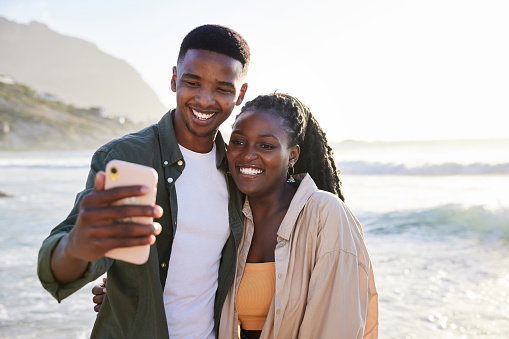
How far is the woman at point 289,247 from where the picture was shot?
2420 mm

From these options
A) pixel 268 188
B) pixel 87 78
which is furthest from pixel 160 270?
pixel 87 78

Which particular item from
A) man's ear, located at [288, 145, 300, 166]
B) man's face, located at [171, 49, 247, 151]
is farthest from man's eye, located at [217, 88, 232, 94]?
Result: man's ear, located at [288, 145, 300, 166]

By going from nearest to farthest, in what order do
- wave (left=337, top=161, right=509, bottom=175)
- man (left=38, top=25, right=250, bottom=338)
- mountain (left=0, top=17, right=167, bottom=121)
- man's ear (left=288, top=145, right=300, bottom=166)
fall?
man (left=38, top=25, right=250, bottom=338) → man's ear (left=288, top=145, right=300, bottom=166) → wave (left=337, top=161, right=509, bottom=175) → mountain (left=0, top=17, right=167, bottom=121)

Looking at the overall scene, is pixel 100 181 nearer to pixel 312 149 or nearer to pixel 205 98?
pixel 205 98

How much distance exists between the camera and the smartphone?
4.83 feet

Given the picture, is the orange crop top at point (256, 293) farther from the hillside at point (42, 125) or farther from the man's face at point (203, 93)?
the hillside at point (42, 125)

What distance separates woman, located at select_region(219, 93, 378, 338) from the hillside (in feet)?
138

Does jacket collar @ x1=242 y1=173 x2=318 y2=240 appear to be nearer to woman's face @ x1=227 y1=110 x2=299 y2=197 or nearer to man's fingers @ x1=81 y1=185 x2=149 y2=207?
woman's face @ x1=227 y1=110 x2=299 y2=197

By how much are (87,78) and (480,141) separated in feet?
572

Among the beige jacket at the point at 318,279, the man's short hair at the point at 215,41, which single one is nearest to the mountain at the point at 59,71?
the man's short hair at the point at 215,41

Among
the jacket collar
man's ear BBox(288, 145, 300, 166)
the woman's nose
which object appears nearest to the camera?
the jacket collar

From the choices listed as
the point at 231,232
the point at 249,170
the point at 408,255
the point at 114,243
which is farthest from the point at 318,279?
the point at 408,255

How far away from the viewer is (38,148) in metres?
43.1

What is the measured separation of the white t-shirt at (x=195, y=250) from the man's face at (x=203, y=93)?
14cm
